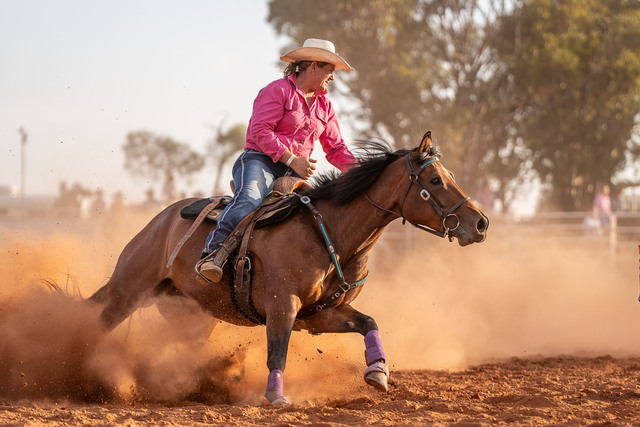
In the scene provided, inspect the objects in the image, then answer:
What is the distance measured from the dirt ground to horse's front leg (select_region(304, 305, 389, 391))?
201mm

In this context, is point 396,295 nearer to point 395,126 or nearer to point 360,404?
point 360,404

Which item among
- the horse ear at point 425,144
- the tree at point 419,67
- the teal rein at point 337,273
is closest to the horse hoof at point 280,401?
the teal rein at point 337,273

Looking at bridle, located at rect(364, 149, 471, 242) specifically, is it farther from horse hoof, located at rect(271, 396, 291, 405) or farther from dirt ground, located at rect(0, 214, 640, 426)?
horse hoof, located at rect(271, 396, 291, 405)

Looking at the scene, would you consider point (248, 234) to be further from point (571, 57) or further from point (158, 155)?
point (158, 155)

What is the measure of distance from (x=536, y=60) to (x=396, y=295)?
17138 mm

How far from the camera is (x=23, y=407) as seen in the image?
16.0 ft

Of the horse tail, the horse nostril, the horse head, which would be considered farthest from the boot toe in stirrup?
the horse nostril

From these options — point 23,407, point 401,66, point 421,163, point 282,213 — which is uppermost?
point 401,66

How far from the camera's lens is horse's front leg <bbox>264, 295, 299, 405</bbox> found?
5000mm

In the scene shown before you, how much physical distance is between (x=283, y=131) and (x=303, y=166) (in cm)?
33

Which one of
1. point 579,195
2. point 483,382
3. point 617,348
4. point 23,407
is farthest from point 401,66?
point 23,407

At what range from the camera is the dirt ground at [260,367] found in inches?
185

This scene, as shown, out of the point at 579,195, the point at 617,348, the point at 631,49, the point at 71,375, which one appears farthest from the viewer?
the point at 579,195

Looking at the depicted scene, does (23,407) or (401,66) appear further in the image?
(401,66)
